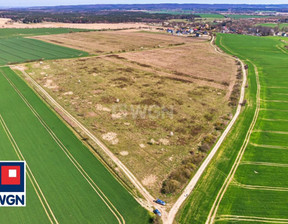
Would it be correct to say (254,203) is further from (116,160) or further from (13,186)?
(13,186)

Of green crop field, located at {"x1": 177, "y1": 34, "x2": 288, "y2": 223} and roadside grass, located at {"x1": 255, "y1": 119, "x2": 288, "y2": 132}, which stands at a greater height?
roadside grass, located at {"x1": 255, "y1": 119, "x2": 288, "y2": 132}

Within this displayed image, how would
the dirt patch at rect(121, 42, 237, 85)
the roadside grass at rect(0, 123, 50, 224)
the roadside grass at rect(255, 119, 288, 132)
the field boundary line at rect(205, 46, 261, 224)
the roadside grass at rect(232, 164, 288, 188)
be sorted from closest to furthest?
the roadside grass at rect(0, 123, 50, 224)
the field boundary line at rect(205, 46, 261, 224)
the roadside grass at rect(232, 164, 288, 188)
the roadside grass at rect(255, 119, 288, 132)
the dirt patch at rect(121, 42, 237, 85)

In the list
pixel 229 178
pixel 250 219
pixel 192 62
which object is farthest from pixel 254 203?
pixel 192 62

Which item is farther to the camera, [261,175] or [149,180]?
[261,175]

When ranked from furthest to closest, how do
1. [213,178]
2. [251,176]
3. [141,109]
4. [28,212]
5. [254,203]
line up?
[141,109] → [251,176] → [213,178] → [254,203] → [28,212]

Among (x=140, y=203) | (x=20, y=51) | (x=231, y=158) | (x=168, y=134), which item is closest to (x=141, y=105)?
(x=168, y=134)

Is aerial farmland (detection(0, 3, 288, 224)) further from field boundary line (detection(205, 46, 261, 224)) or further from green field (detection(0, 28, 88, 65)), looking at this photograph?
green field (detection(0, 28, 88, 65))

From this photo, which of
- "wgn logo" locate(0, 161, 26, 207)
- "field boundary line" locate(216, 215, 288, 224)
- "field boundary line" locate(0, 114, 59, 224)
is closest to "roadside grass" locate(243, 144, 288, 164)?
"field boundary line" locate(216, 215, 288, 224)

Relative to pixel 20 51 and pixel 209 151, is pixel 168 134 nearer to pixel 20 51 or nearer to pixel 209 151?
pixel 209 151
